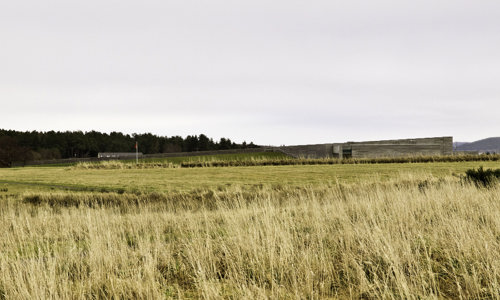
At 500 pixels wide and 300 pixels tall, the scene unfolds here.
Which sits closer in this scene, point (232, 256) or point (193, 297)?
point (193, 297)

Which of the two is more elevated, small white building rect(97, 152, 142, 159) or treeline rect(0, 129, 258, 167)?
treeline rect(0, 129, 258, 167)

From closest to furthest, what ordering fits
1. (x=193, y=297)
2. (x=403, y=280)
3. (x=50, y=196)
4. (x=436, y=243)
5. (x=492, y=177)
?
(x=403, y=280) < (x=193, y=297) < (x=436, y=243) < (x=492, y=177) < (x=50, y=196)

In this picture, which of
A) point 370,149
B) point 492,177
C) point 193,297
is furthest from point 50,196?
point 370,149

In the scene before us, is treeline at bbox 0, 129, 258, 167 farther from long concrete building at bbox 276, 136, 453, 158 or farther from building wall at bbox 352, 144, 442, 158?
building wall at bbox 352, 144, 442, 158

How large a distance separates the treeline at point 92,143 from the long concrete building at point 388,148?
261 feet

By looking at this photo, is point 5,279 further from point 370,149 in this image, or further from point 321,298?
point 370,149

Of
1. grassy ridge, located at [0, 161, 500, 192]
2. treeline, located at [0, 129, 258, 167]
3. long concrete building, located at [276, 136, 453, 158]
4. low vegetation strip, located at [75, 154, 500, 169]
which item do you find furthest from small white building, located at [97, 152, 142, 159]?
grassy ridge, located at [0, 161, 500, 192]

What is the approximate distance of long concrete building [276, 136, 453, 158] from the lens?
231 feet

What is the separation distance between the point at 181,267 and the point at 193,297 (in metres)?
0.98

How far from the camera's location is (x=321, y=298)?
4883 millimetres

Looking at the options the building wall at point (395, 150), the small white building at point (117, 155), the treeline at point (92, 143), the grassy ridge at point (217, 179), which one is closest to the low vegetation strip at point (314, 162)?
the grassy ridge at point (217, 179)

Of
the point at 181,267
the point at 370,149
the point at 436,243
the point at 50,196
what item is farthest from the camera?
the point at 370,149

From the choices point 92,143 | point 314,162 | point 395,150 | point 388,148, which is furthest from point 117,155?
point 314,162

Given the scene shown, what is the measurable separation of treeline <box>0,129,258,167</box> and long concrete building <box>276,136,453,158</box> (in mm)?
79688
